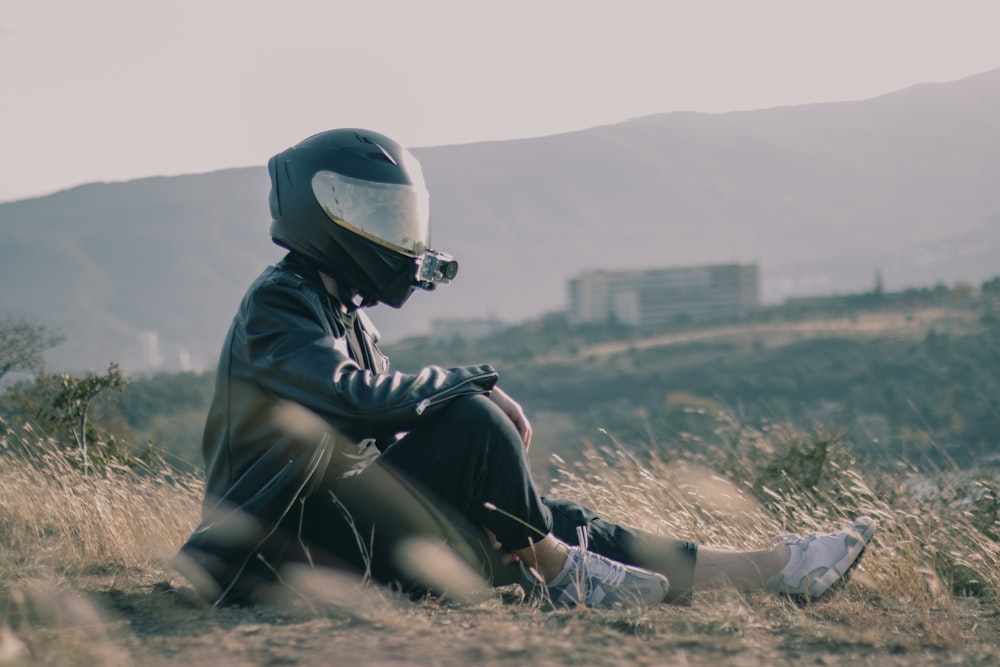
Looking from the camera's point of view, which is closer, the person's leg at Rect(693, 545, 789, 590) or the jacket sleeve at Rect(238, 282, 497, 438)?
the jacket sleeve at Rect(238, 282, 497, 438)

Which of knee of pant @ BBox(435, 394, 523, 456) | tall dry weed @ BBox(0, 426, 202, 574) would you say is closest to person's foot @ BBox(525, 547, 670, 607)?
knee of pant @ BBox(435, 394, 523, 456)

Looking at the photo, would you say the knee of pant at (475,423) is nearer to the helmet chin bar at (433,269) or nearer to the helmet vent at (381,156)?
the helmet chin bar at (433,269)

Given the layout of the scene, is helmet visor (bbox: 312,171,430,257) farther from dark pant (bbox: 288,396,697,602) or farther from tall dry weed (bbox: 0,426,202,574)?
tall dry weed (bbox: 0,426,202,574)

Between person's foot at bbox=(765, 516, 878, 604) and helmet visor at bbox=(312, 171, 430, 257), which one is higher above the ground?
helmet visor at bbox=(312, 171, 430, 257)

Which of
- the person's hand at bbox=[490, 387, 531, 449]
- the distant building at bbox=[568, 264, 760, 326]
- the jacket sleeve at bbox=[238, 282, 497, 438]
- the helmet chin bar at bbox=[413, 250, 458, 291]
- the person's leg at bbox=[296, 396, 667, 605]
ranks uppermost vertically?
the helmet chin bar at bbox=[413, 250, 458, 291]

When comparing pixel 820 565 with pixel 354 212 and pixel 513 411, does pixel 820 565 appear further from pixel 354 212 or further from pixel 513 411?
pixel 354 212

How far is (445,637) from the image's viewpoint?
8.54ft

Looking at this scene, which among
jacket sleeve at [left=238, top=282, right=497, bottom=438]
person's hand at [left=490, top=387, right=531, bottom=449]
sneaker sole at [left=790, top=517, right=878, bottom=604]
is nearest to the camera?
jacket sleeve at [left=238, top=282, right=497, bottom=438]

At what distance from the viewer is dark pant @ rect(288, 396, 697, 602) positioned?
2955mm

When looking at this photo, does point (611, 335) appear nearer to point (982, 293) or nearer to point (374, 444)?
point (982, 293)

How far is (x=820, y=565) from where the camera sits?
10.7 feet

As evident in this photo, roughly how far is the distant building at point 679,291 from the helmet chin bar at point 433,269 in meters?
146

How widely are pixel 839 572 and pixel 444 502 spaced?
1.30 meters

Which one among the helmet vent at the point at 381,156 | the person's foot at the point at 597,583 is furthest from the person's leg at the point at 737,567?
the helmet vent at the point at 381,156
